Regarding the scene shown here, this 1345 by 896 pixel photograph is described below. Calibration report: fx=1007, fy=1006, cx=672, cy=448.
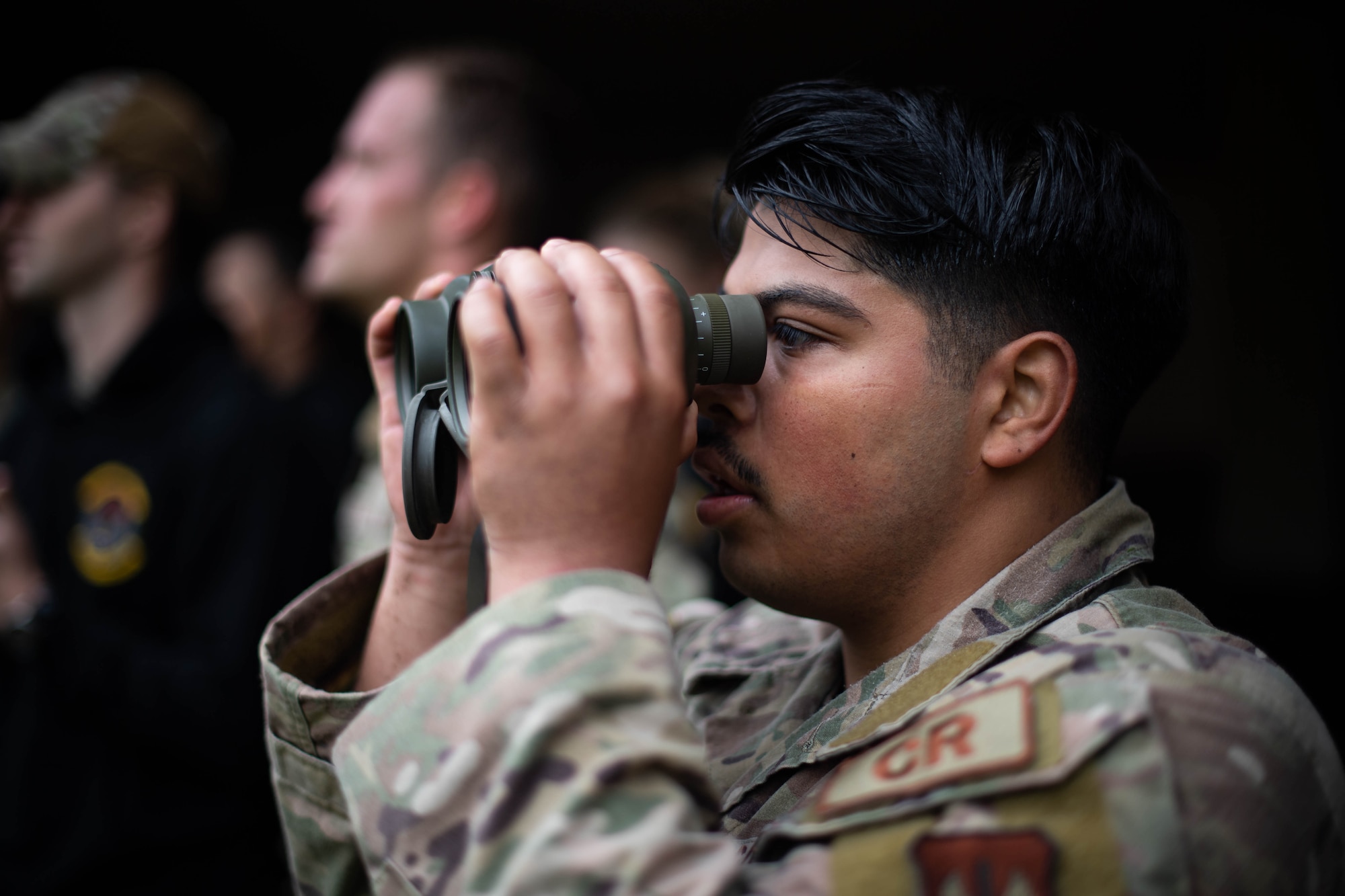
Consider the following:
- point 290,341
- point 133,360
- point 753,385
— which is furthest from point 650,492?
point 290,341

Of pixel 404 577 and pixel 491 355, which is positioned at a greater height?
pixel 491 355

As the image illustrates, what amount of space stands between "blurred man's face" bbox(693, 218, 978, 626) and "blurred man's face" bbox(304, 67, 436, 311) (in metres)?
1.27

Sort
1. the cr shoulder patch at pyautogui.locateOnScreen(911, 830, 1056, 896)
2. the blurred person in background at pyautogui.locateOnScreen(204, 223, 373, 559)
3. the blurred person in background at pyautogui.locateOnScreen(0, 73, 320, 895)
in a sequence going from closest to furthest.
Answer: the cr shoulder patch at pyautogui.locateOnScreen(911, 830, 1056, 896)
the blurred person in background at pyautogui.locateOnScreen(0, 73, 320, 895)
the blurred person in background at pyautogui.locateOnScreen(204, 223, 373, 559)

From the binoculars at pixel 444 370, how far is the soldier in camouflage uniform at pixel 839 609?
7 centimetres

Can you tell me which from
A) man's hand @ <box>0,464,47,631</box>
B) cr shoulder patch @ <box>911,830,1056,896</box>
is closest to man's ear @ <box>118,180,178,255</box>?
man's hand @ <box>0,464,47,631</box>

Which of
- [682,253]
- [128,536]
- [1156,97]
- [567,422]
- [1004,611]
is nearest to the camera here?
[567,422]

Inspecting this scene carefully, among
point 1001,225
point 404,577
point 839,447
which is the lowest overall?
point 404,577

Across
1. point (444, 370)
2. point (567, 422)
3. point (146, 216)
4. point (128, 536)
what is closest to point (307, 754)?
point (444, 370)

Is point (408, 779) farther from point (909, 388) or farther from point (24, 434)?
point (24, 434)

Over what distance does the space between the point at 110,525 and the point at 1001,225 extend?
1829 millimetres

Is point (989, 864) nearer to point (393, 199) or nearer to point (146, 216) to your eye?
point (393, 199)

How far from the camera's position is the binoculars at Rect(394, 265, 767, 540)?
1022mm

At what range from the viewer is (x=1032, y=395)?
1.09m

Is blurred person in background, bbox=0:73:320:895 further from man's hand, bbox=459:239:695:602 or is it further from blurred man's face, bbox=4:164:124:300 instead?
man's hand, bbox=459:239:695:602
